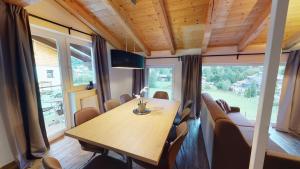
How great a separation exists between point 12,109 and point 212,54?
4.39 meters

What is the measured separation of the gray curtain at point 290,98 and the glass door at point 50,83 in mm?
5056

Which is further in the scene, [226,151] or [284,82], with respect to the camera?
[284,82]

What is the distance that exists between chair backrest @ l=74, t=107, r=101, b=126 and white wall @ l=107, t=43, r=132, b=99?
2140mm

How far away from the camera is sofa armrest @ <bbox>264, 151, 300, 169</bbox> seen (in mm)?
1256

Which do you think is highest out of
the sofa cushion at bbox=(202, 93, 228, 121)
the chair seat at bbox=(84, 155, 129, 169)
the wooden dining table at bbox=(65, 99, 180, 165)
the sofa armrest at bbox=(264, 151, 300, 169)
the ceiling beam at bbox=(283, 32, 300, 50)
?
the ceiling beam at bbox=(283, 32, 300, 50)

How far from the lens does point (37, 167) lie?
1.92m

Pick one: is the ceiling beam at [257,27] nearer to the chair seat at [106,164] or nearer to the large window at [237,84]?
the large window at [237,84]

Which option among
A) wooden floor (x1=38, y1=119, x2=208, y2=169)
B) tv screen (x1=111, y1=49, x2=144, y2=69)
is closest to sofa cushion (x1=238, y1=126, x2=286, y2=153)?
wooden floor (x1=38, y1=119, x2=208, y2=169)

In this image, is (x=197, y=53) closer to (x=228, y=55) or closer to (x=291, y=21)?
(x=228, y=55)

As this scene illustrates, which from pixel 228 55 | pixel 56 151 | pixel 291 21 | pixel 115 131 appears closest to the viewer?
pixel 115 131

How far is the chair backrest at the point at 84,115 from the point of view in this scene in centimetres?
173

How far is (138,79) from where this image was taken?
459cm

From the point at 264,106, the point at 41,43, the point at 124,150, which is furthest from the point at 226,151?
the point at 41,43

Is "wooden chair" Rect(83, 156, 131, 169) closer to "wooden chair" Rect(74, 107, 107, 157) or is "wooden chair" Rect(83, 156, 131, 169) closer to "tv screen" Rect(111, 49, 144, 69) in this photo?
"wooden chair" Rect(74, 107, 107, 157)
